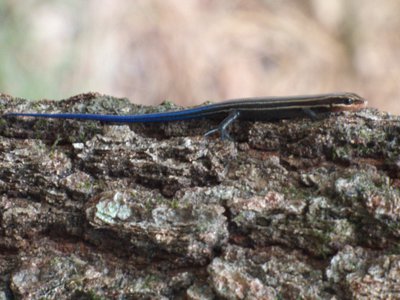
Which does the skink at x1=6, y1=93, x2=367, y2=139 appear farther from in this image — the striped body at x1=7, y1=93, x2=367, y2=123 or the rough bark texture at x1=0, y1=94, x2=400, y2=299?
the rough bark texture at x1=0, y1=94, x2=400, y2=299

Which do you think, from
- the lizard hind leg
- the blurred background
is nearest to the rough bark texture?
the lizard hind leg

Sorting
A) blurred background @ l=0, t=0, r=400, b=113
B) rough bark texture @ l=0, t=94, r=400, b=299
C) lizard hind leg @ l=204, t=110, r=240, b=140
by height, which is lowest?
rough bark texture @ l=0, t=94, r=400, b=299

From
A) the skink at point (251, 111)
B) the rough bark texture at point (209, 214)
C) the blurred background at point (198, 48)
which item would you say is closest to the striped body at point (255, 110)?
the skink at point (251, 111)

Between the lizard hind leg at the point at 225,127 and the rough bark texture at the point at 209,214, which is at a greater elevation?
the lizard hind leg at the point at 225,127

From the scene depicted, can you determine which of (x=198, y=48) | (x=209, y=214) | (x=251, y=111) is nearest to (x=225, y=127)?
(x=251, y=111)

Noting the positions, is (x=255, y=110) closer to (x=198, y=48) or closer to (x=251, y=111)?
(x=251, y=111)

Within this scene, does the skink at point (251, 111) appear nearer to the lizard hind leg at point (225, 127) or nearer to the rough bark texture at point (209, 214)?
the lizard hind leg at point (225, 127)

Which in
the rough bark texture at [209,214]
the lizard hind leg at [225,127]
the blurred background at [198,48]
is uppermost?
the blurred background at [198,48]
